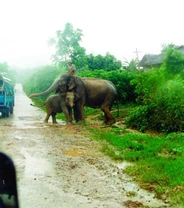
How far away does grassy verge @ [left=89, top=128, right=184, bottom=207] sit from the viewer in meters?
5.67

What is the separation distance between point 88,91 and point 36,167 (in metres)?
8.44

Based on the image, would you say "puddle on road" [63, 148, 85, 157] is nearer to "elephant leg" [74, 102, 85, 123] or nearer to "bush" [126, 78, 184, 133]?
"bush" [126, 78, 184, 133]

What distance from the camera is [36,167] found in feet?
24.2

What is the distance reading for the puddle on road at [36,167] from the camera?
6.84 metres

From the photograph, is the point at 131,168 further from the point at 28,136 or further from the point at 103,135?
the point at 28,136

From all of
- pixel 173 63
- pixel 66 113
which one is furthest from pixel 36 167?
pixel 173 63

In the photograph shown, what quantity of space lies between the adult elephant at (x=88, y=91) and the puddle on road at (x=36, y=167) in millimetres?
6908

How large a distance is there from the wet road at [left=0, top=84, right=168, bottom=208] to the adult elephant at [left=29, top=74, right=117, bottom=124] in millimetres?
4253

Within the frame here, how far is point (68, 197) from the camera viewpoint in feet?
17.8

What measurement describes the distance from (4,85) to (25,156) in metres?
11.0

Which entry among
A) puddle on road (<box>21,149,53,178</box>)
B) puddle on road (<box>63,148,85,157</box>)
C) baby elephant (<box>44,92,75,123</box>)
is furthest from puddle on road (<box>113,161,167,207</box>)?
baby elephant (<box>44,92,75,123</box>)

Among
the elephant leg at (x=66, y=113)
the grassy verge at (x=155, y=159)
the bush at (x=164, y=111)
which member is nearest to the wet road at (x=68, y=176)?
the grassy verge at (x=155, y=159)

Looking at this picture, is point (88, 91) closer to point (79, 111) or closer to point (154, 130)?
point (79, 111)

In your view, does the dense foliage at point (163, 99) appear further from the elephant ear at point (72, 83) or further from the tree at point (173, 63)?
the elephant ear at point (72, 83)
